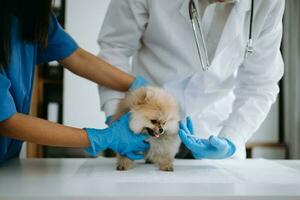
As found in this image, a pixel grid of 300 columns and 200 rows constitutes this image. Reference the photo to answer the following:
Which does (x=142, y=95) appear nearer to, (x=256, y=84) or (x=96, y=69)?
(x=96, y=69)

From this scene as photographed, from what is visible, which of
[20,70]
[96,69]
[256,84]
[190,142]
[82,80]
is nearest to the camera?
→ [20,70]

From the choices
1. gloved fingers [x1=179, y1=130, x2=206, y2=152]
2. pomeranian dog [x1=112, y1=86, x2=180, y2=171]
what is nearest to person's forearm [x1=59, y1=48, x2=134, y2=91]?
pomeranian dog [x1=112, y1=86, x2=180, y2=171]

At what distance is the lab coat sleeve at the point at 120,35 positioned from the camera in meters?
1.29

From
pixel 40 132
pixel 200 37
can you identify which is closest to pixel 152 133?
pixel 40 132

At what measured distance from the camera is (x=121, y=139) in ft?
3.51

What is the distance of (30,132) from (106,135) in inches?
8.7

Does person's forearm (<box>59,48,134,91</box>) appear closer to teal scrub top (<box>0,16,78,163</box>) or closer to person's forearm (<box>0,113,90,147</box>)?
teal scrub top (<box>0,16,78,163</box>)

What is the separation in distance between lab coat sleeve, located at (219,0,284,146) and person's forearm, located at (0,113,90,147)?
615 millimetres

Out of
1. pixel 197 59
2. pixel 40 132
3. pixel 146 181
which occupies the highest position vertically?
pixel 197 59

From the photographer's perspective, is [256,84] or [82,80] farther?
[82,80]

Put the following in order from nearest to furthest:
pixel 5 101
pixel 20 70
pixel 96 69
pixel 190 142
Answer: pixel 5 101, pixel 20 70, pixel 190 142, pixel 96 69

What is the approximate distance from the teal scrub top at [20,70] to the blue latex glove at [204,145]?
46 centimetres

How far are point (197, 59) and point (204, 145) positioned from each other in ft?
1.05

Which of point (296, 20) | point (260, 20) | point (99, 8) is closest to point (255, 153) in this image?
point (296, 20)
